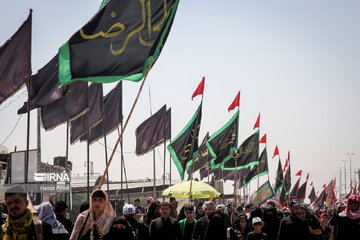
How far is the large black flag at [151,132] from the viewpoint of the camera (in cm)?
2342

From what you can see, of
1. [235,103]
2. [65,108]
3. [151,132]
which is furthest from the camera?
[235,103]

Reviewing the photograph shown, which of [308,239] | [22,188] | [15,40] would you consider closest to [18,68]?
[15,40]

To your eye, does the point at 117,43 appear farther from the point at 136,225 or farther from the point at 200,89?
the point at 200,89

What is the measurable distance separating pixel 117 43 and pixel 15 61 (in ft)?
22.5

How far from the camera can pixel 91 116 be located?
20703mm

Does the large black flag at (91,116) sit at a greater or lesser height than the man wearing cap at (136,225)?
greater

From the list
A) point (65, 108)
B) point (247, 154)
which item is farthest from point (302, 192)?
point (65, 108)

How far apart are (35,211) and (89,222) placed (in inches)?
25.7

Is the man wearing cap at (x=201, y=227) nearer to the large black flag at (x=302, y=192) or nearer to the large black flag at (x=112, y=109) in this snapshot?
the large black flag at (x=112, y=109)

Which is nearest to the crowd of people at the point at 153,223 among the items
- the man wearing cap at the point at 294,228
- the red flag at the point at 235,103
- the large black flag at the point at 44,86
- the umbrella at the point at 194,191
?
the man wearing cap at the point at 294,228

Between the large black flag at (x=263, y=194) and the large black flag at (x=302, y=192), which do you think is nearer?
the large black flag at (x=263, y=194)

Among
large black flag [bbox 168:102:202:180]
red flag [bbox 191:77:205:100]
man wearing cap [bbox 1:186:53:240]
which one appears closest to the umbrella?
large black flag [bbox 168:102:202:180]

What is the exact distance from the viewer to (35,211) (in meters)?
6.78

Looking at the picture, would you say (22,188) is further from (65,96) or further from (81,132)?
(81,132)
